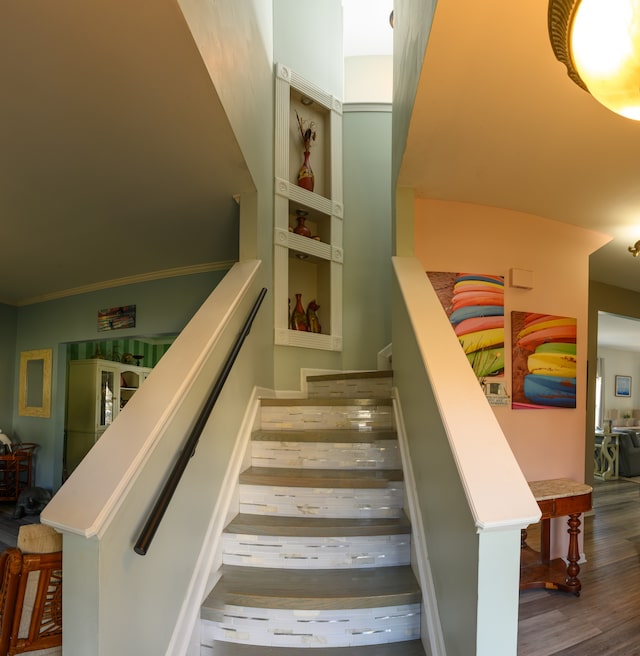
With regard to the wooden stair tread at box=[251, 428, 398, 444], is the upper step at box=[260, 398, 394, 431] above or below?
above

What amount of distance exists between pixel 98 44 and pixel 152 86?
25 centimetres

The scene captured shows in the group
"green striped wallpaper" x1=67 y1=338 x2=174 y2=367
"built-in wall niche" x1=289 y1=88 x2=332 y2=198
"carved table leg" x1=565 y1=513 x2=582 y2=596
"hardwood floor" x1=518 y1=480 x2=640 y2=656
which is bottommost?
"hardwood floor" x1=518 y1=480 x2=640 y2=656

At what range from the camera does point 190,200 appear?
278 cm

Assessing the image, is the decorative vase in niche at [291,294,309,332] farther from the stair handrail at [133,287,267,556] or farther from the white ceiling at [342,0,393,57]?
the white ceiling at [342,0,393,57]

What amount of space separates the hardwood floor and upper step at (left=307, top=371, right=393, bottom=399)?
63.8 inches

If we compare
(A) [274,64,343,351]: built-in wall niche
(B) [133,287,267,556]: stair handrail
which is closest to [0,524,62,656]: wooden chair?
(B) [133,287,267,556]: stair handrail

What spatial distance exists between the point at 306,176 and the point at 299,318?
4.46 feet

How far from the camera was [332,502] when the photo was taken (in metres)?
2.09

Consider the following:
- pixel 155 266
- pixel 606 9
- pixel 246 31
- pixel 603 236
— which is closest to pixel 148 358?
pixel 155 266

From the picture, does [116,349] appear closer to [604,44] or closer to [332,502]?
[332,502]

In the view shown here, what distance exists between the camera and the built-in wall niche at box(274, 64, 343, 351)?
3420 millimetres

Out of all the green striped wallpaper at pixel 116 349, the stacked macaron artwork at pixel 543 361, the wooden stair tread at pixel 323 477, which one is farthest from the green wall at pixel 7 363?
the stacked macaron artwork at pixel 543 361

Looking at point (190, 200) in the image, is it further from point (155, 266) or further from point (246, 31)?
point (155, 266)

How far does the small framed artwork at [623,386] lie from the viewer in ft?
33.4
